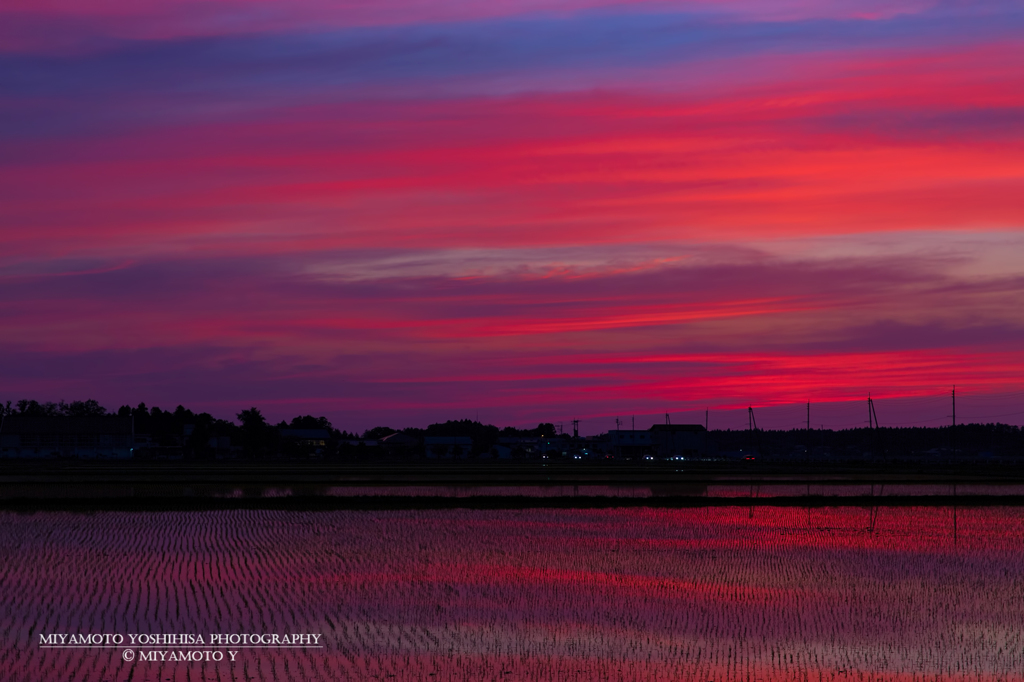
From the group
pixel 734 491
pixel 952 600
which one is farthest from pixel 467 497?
pixel 952 600

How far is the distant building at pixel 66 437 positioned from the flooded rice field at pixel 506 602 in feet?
437

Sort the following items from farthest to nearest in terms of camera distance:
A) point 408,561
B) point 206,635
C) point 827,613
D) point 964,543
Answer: point 964,543 → point 408,561 → point 827,613 → point 206,635

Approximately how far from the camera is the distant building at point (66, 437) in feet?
541

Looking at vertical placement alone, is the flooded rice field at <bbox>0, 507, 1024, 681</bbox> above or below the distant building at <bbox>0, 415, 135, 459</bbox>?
below

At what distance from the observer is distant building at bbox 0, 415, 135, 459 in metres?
165

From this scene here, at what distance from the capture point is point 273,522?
134 feet

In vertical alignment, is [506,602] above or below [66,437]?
below

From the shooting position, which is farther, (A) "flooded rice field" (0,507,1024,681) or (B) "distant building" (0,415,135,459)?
(B) "distant building" (0,415,135,459)

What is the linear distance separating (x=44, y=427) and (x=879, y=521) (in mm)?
148331

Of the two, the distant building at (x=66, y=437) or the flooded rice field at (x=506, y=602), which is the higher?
the distant building at (x=66, y=437)

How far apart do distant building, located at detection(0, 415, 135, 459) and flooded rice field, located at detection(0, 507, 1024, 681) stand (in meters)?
133

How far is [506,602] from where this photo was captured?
75.6 feet

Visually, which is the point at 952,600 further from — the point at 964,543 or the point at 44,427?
the point at 44,427

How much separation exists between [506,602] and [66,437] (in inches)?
6177
